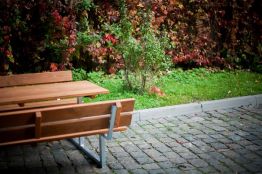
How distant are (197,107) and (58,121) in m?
3.67

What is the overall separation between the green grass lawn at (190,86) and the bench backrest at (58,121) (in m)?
2.73

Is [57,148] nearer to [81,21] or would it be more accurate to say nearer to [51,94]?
[51,94]

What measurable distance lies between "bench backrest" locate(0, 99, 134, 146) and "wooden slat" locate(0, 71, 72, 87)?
182 cm

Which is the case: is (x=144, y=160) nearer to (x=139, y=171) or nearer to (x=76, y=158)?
(x=139, y=171)

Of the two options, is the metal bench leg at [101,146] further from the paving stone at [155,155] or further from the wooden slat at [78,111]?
the paving stone at [155,155]

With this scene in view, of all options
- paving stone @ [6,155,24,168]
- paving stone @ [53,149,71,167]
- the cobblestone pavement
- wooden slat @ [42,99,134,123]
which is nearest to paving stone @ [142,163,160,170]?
the cobblestone pavement

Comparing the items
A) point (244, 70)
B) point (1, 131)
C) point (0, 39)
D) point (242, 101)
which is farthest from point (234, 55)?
point (1, 131)

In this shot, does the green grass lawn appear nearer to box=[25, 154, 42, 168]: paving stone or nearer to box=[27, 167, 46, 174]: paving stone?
box=[25, 154, 42, 168]: paving stone

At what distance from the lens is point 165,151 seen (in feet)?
17.6

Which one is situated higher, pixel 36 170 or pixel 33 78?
pixel 33 78

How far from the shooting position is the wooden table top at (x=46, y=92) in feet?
16.3

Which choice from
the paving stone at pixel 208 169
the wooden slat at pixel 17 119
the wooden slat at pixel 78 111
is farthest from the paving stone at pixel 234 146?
the wooden slat at pixel 17 119

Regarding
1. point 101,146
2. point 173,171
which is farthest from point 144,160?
point 101,146

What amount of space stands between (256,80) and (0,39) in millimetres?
6134
